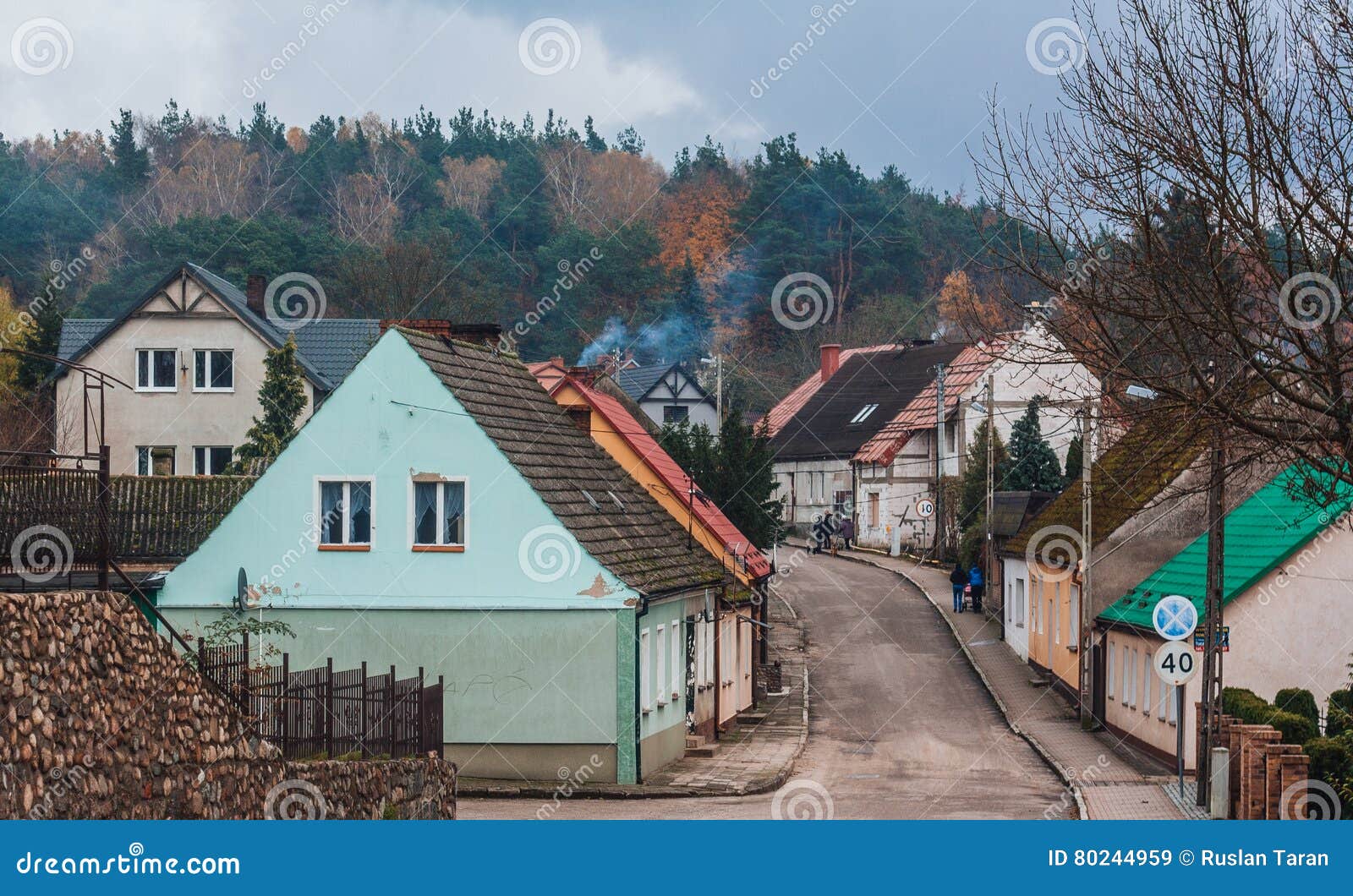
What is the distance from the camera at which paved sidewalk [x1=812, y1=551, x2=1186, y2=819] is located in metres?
23.2

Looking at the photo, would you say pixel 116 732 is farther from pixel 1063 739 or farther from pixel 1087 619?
pixel 1087 619

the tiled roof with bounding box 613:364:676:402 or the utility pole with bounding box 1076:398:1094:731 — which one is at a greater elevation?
the tiled roof with bounding box 613:364:676:402

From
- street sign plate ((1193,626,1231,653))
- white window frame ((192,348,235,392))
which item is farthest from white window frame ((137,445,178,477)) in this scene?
street sign plate ((1193,626,1231,653))

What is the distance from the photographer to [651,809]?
2300 centimetres

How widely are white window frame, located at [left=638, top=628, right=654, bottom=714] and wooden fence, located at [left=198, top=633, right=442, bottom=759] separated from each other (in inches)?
225

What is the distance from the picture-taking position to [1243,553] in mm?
27250

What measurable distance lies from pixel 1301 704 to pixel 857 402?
54441mm

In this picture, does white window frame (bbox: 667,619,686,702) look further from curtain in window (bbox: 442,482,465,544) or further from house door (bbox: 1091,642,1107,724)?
house door (bbox: 1091,642,1107,724)

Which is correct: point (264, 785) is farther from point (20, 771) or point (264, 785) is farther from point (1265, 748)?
point (1265, 748)

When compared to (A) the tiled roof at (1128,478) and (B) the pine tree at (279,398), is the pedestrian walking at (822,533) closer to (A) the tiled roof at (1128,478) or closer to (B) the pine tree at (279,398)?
(A) the tiled roof at (1128,478)

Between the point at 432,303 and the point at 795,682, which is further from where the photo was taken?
the point at 432,303

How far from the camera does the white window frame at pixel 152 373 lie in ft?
164

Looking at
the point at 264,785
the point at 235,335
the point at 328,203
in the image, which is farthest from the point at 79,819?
the point at 328,203

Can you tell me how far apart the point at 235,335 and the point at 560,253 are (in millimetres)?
38891
